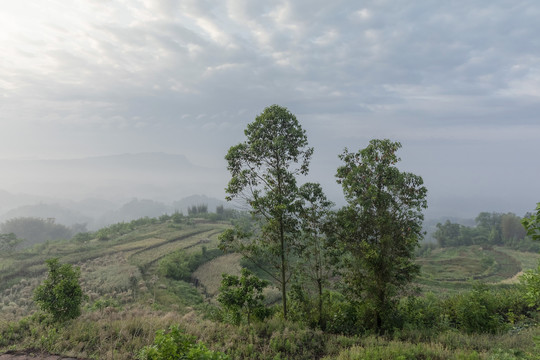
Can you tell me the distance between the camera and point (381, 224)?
12.1 metres

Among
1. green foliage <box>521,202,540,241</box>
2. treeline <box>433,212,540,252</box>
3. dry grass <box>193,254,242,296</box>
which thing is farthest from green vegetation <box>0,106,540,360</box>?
treeline <box>433,212,540,252</box>

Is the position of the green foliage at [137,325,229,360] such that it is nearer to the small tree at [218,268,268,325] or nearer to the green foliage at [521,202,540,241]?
the small tree at [218,268,268,325]

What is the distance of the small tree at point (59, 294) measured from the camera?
11922 millimetres

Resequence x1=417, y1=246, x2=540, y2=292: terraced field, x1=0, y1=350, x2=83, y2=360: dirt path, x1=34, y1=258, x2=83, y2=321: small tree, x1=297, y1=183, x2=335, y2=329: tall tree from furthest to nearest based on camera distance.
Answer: x1=417, y1=246, x2=540, y2=292: terraced field < x1=297, y1=183, x2=335, y2=329: tall tree < x1=34, y1=258, x2=83, y2=321: small tree < x1=0, y1=350, x2=83, y2=360: dirt path

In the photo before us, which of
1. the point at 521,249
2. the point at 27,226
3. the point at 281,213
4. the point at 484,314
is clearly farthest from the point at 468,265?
the point at 27,226

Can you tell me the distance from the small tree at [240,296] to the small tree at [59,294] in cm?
682

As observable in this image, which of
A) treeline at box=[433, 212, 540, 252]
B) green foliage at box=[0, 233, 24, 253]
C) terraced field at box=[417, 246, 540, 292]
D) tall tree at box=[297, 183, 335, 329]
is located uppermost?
tall tree at box=[297, 183, 335, 329]

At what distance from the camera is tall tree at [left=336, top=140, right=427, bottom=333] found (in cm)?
1215

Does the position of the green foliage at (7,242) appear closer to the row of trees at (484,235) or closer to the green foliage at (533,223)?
the green foliage at (533,223)

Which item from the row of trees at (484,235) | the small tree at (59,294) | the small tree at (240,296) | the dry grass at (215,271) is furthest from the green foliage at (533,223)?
the row of trees at (484,235)

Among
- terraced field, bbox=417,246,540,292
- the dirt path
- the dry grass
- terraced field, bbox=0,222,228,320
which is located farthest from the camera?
terraced field, bbox=417,246,540,292

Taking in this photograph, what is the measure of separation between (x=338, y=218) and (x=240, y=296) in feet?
20.2

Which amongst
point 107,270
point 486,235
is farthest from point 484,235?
point 107,270

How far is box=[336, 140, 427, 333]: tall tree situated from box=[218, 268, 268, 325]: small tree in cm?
491
